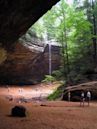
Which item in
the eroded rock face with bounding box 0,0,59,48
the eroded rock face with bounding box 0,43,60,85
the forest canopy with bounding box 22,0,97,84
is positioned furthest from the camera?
the eroded rock face with bounding box 0,43,60,85

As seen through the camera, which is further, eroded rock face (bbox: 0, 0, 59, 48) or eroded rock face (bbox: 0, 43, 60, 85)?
eroded rock face (bbox: 0, 43, 60, 85)

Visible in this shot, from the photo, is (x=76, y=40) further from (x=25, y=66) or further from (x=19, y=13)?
(x=19, y=13)

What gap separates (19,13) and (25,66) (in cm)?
2669

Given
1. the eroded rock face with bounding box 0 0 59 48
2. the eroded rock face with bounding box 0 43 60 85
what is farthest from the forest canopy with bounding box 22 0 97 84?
the eroded rock face with bounding box 0 0 59 48

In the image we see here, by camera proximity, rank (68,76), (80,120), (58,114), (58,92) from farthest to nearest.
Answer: (68,76) → (58,92) → (58,114) → (80,120)

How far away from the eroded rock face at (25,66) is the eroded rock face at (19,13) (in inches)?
712

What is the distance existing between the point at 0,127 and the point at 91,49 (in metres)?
25.4

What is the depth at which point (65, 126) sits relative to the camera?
12.8 meters

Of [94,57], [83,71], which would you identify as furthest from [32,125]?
[94,57]

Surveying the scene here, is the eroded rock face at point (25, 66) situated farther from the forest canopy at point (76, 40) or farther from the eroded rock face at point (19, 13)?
the eroded rock face at point (19, 13)

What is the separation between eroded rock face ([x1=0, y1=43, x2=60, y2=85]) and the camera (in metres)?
41.3

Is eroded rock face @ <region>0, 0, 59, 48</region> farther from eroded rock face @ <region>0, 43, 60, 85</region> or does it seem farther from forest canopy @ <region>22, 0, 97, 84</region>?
eroded rock face @ <region>0, 43, 60, 85</region>

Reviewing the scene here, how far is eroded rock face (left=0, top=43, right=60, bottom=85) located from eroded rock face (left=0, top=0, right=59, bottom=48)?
18.1m

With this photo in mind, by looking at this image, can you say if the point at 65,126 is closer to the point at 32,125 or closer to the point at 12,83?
the point at 32,125
